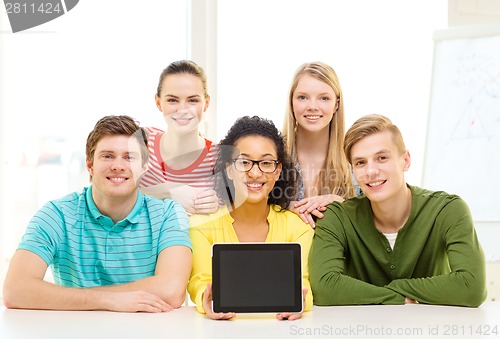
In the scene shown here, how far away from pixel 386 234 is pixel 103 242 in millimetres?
926

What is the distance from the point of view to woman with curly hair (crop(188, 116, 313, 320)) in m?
2.16

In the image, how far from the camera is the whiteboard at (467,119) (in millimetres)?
3191

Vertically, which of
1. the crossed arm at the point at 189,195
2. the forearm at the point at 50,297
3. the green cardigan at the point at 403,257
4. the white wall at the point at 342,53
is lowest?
the forearm at the point at 50,297

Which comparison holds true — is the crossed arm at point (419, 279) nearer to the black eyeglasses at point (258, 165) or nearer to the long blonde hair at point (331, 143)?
the black eyeglasses at point (258, 165)

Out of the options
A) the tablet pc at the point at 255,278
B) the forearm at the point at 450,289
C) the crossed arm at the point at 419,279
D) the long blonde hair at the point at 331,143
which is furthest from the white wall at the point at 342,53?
the tablet pc at the point at 255,278

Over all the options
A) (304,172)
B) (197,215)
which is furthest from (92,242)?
(304,172)

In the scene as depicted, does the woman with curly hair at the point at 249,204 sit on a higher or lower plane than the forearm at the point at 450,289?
higher

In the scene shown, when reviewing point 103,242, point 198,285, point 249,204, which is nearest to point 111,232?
point 103,242

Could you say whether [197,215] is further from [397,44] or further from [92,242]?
[397,44]

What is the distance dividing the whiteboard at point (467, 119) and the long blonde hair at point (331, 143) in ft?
2.94

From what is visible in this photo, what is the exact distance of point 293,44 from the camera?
3484 millimetres

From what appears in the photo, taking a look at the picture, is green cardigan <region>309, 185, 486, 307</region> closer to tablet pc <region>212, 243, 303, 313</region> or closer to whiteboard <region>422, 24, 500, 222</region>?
tablet pc <region>212, 243, 303, 313</region>

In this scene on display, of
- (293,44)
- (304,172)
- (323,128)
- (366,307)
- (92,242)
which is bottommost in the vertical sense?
(366,307)

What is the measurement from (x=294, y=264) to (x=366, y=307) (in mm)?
326
